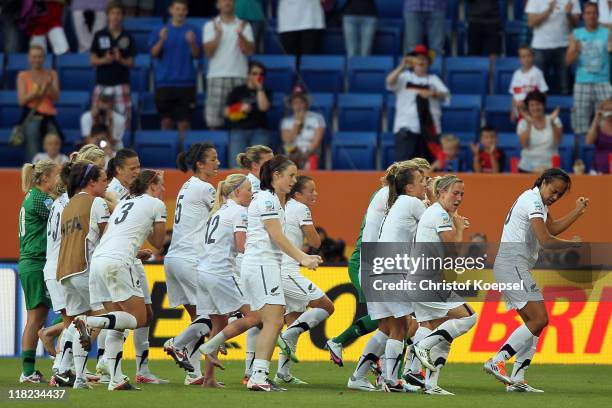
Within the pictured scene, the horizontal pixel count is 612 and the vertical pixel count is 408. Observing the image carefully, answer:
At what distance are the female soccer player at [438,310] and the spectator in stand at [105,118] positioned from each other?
8.21 m

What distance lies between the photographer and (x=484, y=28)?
71.2ft

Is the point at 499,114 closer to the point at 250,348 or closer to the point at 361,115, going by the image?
the point at 361,115

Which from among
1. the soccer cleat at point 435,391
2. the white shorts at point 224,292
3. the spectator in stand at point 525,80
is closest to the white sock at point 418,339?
the soccer cleat at point 435,391

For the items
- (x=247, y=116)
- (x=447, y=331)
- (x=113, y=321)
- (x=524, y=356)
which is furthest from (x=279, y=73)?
(x=113, y=321)

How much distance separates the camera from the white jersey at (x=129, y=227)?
12.3 meters

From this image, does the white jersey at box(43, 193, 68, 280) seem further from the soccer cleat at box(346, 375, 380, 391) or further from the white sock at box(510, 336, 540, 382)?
the white sock at box(510, 336, 540, 382)

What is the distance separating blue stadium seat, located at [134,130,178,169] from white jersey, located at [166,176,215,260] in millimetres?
6709

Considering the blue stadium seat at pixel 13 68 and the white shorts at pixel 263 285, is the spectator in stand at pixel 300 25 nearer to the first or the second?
the blue stadium seat at pixel 13 68

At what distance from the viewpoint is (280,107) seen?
68.5 feet

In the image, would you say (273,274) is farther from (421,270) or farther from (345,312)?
(345,312)

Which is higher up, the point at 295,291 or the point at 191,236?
the point at 191,236

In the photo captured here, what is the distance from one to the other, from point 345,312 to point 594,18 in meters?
Answer: 6.15

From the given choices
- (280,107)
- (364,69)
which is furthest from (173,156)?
(364,69)

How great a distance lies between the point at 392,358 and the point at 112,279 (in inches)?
101
